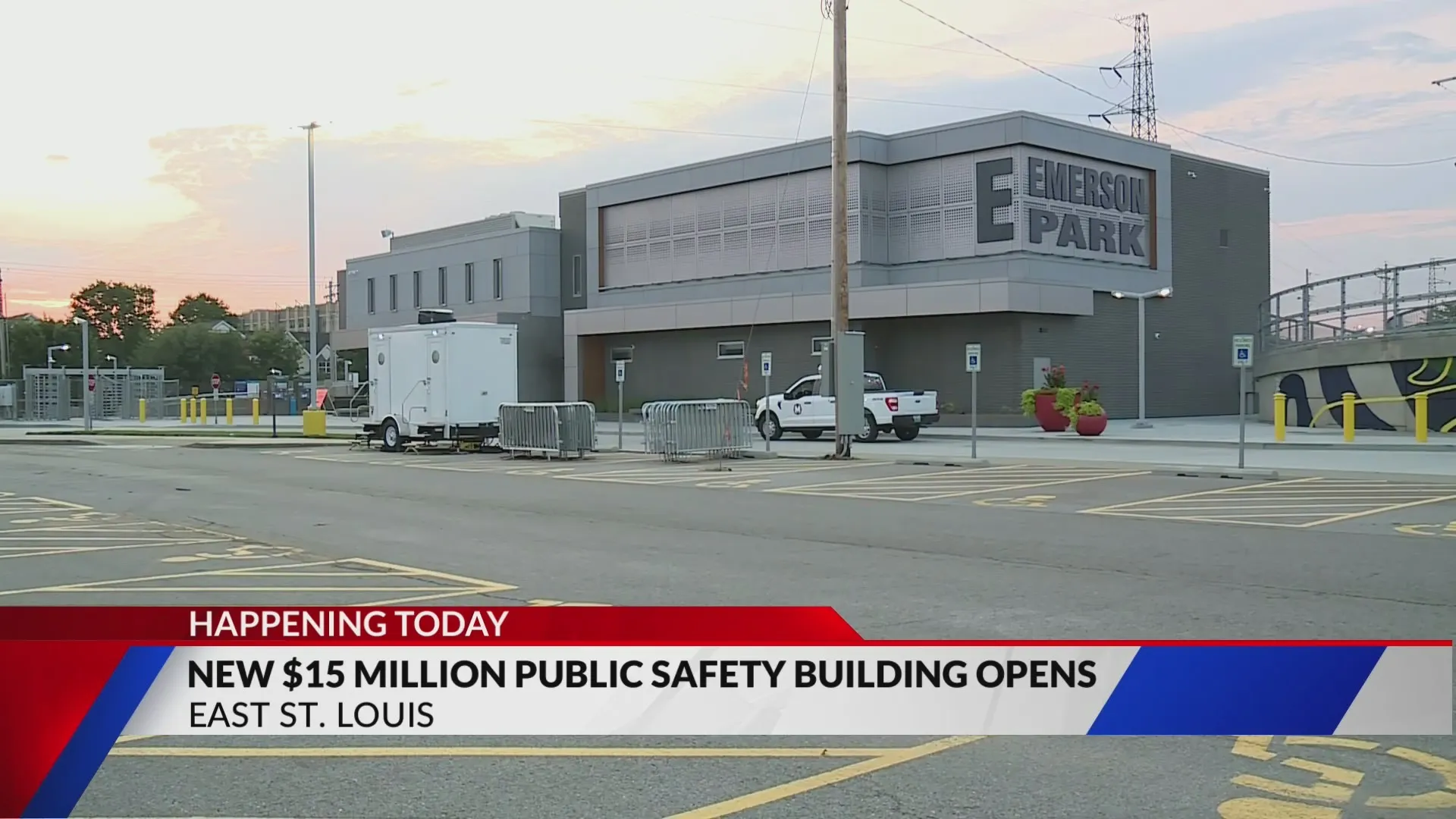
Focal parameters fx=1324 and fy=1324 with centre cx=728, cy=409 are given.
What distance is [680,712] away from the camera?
3211 mm

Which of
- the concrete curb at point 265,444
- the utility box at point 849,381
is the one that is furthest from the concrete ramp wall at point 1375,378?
the concrete curb at point 265,444

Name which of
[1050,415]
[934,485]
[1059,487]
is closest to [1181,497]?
[1059,487]

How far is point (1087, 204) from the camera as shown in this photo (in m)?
42.2

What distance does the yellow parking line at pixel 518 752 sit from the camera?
5418 millimetres

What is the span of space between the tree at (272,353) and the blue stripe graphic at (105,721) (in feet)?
378

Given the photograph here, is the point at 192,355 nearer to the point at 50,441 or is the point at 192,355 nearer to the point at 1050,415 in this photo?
the point at 50,441

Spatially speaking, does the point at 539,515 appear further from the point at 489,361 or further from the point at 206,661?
the point at 489,361

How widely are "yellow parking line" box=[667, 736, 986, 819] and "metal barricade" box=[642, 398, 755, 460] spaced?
19790mm

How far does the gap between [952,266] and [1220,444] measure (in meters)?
14.2

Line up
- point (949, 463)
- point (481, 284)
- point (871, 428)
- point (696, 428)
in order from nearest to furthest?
point (949, 463) → point (696, 428) → point (871, 428) → point (481, 284)

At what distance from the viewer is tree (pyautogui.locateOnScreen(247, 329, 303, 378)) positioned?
114 metres

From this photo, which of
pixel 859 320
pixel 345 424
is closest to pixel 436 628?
pixel 859 320

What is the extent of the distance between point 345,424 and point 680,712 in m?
51.5

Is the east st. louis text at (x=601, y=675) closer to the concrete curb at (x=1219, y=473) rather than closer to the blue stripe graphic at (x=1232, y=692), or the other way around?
the blue stripe graphic at (x=1232, y=692)
